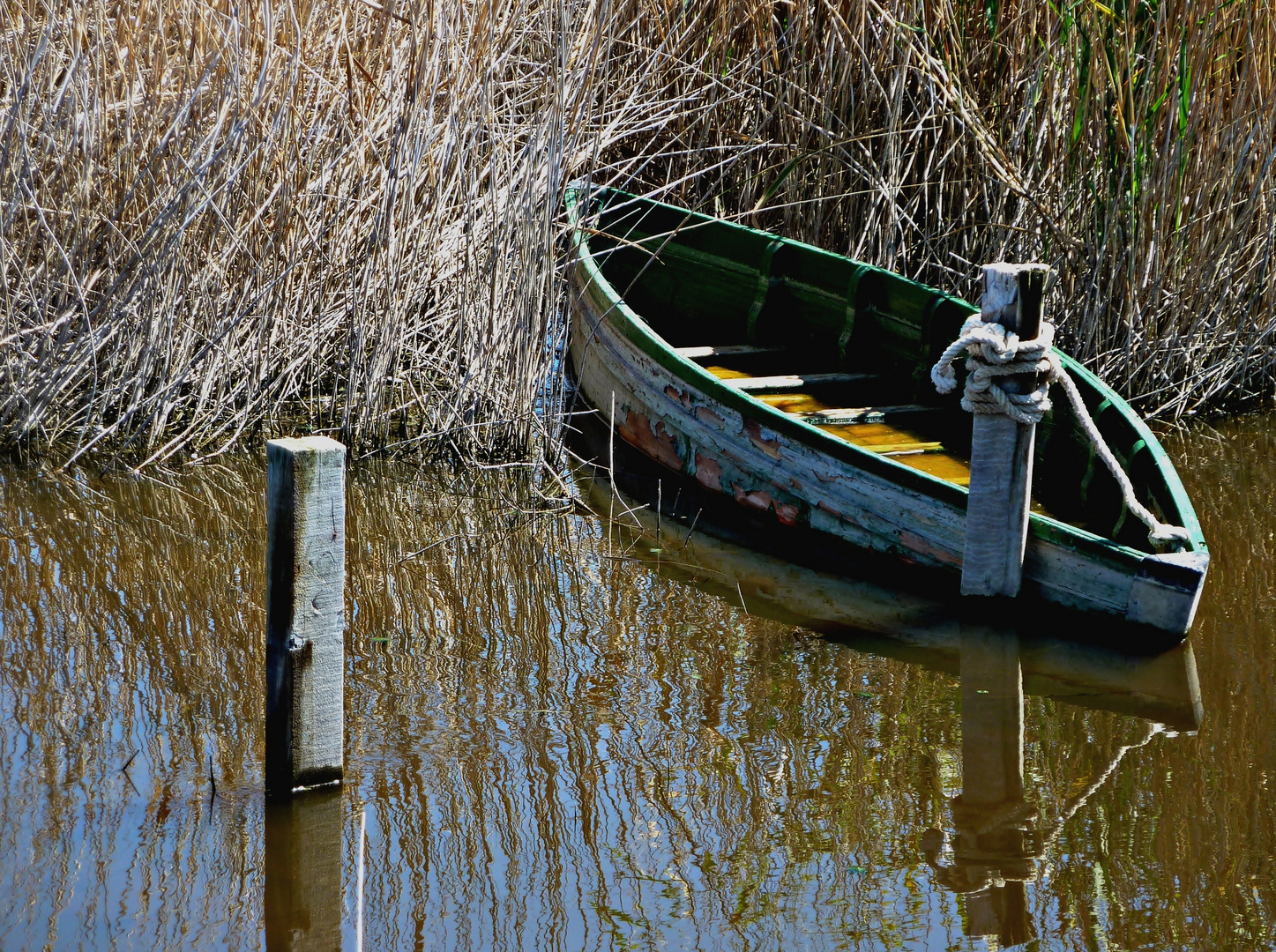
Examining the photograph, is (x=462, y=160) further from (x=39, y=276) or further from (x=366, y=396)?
(x=39, y=276)

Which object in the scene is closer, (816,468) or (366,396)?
(816,468)

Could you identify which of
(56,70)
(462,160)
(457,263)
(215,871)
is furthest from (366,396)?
(215,871)

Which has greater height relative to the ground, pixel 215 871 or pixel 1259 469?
pixel 1259 469

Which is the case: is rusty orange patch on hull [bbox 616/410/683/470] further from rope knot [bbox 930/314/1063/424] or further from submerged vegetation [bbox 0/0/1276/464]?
rope knot [bbox 930/314/1063/424]

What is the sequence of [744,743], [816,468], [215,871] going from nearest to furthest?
[215,871], [744,743], [816,468]

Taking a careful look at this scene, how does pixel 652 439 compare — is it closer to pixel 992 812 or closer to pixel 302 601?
pixel 992 812

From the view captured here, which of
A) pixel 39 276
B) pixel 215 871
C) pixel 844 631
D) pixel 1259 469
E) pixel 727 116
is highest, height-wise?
pixel 727 116

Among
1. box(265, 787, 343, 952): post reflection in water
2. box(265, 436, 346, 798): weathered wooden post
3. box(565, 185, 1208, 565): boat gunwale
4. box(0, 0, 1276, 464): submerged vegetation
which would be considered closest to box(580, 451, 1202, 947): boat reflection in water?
box(565, 185, 1208, 565): boat gunwale

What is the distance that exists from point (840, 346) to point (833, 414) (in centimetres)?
75

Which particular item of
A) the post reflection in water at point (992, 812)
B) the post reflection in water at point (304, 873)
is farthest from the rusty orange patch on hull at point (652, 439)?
the post reflection in water at point (304, 873)

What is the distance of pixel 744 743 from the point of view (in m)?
3.66

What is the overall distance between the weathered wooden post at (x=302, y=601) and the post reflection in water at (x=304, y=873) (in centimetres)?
7

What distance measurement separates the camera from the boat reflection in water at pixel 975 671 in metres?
3.16

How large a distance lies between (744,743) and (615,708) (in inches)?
15.7
